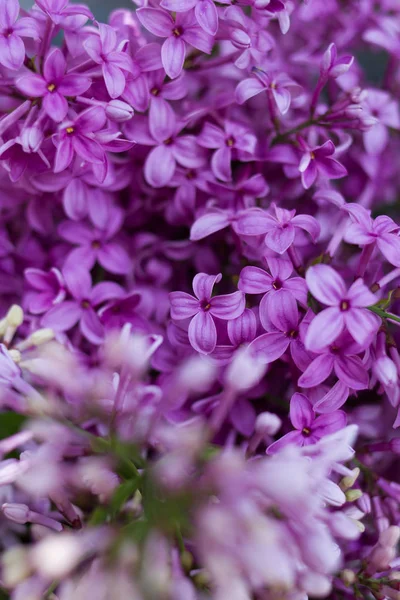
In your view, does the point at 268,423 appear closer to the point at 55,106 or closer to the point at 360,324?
the point at 360,324

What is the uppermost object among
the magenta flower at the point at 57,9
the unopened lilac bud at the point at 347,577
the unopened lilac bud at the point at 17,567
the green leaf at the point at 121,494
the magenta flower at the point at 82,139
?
the magenta flower at the point at 57,9

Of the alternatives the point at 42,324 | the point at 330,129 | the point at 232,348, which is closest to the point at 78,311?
the point at 42,324

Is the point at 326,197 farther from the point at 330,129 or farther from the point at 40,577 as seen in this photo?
the point at 40,577

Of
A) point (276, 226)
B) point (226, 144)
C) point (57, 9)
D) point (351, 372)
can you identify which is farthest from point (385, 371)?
point (57, 9)

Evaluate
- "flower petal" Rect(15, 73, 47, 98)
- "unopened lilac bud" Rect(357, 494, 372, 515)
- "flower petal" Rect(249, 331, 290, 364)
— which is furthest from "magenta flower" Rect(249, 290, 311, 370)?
"flower petal" Rect(15, 73, 47, 98)

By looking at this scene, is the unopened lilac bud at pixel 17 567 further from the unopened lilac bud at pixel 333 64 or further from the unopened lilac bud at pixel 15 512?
the unopened lilac bud at pixel 333 64

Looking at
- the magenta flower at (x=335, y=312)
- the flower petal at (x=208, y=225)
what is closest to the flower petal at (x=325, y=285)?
the magenta flower at (x=335, y=312)
